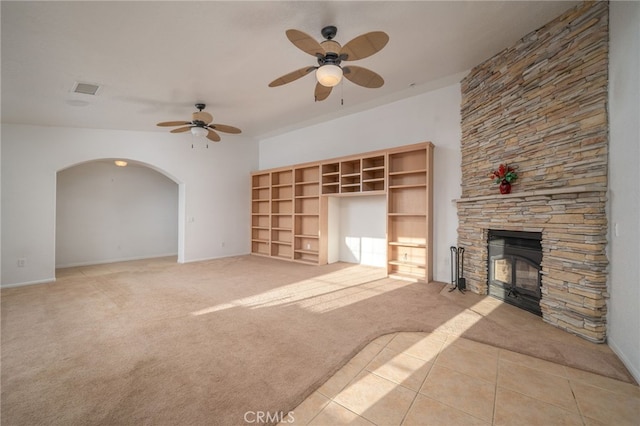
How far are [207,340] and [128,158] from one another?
503cm

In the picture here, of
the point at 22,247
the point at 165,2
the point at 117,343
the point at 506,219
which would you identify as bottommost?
the point at 117,343

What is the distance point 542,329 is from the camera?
110 inches

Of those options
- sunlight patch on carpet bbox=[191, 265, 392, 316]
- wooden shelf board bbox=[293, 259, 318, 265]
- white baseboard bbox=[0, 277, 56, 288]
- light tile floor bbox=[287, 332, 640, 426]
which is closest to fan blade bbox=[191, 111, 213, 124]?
sunlight patch on carpet bbox=[191, 265, 392, 316]

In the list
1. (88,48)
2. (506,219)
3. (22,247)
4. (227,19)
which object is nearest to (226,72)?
(227,19)

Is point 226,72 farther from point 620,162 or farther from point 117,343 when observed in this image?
point 620,162

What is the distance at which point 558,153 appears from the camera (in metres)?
2.98

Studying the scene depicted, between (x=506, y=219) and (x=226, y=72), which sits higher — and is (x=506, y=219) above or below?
below

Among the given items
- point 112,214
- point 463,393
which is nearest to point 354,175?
point 463,393

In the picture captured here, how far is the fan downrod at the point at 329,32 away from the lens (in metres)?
2.89

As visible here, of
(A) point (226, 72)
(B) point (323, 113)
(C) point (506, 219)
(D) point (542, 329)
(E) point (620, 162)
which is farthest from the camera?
(B) point (323, 113)

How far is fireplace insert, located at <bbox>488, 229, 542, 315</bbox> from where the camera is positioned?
3.20m

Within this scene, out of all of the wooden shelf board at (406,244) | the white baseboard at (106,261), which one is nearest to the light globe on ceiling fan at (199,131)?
the wooden shelf board at (406,244)

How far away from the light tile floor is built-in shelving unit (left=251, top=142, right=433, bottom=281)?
7.93ft

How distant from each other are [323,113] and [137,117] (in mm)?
3604
